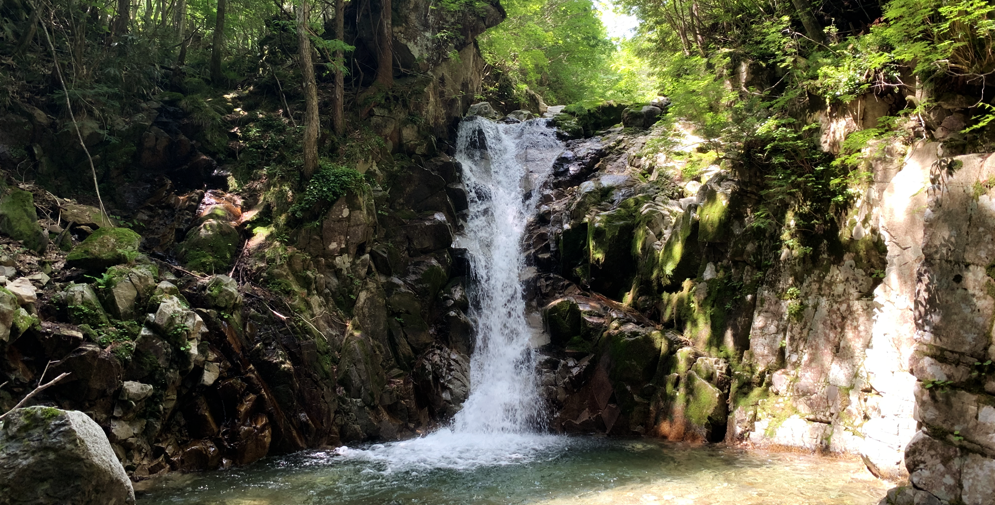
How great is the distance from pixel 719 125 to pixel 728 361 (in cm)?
445

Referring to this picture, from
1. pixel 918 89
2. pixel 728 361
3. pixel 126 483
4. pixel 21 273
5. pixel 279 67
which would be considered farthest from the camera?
pixel 279 67

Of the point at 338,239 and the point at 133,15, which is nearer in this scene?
the point at 338,239

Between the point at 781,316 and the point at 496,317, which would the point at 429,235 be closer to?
the point at 496,317

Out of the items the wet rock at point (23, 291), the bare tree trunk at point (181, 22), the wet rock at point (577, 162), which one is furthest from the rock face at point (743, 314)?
the bare tree trunk at point (181, 22)

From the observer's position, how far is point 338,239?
12289 millimetres

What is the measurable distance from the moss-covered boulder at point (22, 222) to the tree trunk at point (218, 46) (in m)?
8.41

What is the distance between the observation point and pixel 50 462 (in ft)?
14.8

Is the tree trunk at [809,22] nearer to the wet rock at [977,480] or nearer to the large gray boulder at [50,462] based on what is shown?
the wet rock at [977,480]

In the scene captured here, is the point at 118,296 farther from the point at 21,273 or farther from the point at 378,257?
the point at 378,257

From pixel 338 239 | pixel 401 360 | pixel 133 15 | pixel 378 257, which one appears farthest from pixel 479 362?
pixel 133 15

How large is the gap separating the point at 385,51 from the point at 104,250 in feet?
34.5

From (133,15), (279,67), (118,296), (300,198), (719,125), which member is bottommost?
(118,296)

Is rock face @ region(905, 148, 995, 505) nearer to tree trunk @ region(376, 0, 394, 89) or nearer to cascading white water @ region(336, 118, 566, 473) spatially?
cascading white water @ region(336, 118, 566, 473)

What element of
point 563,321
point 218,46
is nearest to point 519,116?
point 218,46
